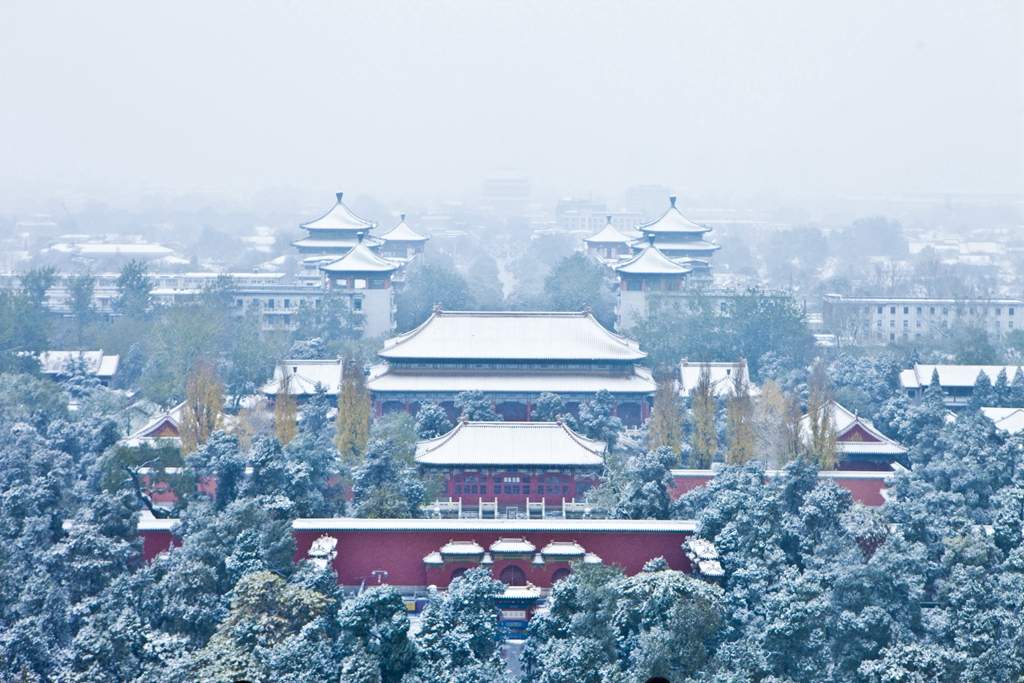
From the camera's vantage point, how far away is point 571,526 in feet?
64.5

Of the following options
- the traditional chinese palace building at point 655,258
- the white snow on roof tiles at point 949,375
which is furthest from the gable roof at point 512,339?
the traditional chinese palace building at point 655,258

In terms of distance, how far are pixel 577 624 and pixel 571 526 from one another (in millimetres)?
3381

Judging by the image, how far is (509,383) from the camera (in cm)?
2855

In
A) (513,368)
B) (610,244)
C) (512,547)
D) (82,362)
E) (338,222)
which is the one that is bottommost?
(610,244)

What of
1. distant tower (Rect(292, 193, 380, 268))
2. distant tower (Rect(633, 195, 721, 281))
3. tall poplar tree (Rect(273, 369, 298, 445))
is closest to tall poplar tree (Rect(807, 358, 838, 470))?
tall poplar tree (Rect(273, 369, 298, 445))

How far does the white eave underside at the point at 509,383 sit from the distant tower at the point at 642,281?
1058 centimetres

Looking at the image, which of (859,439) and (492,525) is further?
(859,439)

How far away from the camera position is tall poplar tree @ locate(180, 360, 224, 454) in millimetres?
24625

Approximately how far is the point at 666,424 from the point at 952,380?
24.9 ft

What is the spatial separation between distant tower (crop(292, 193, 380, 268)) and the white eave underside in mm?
19442

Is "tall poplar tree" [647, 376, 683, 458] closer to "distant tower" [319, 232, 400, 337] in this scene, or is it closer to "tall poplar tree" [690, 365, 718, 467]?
"tall poplar tree" [690, 365, 718, 467]

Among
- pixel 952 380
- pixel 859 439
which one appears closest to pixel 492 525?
pixel 859 439

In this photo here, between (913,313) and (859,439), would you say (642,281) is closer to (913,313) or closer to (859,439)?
(913,313)

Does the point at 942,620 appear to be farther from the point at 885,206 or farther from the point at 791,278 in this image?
the point at 885,206
